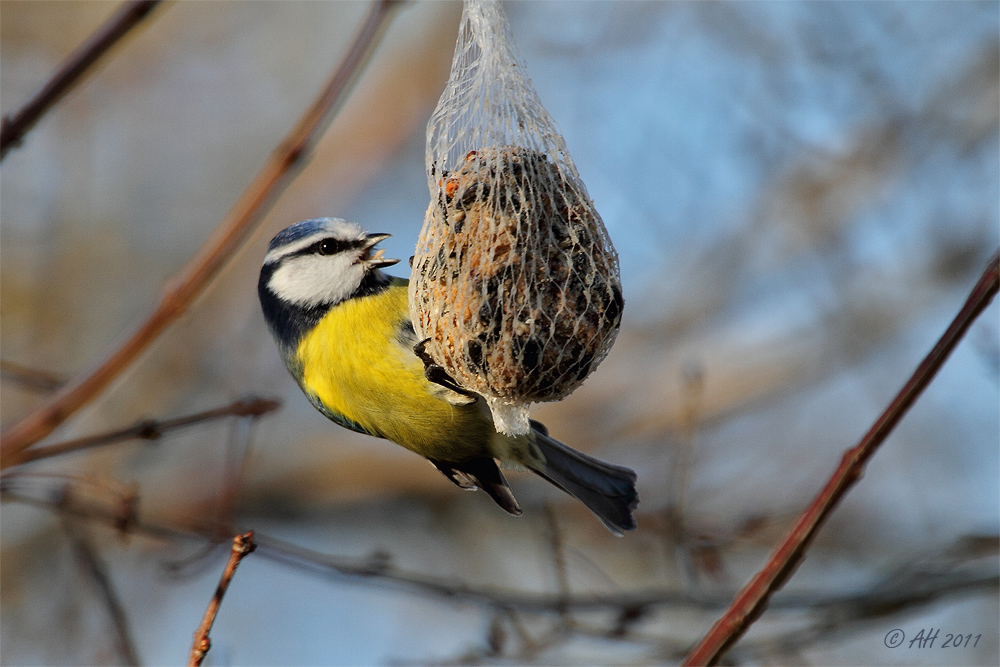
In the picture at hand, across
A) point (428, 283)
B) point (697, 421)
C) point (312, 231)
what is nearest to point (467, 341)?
point (428, 283)

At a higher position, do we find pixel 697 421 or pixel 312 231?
pixel 697 421

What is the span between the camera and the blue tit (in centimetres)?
235

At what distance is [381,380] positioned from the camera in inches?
92.1

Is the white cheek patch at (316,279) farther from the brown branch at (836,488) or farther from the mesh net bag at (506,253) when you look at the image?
the brown branch at (836,488)

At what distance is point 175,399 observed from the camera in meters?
5.39

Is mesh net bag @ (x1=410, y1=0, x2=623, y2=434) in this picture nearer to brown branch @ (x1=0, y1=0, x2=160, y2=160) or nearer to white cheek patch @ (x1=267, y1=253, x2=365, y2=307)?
white cheek patch @ (x1=267, y1=253, x2=365, y2=307)

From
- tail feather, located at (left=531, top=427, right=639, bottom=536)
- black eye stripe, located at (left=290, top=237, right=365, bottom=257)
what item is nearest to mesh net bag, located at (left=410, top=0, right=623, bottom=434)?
black eye stripe, located at (left=290, top=237, right=365, bottom=257)

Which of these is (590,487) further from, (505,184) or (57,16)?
(57,16)

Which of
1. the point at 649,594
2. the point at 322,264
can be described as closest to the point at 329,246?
the point at 322,264

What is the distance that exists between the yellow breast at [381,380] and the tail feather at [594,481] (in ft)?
0.96

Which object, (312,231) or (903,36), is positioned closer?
(312,231)

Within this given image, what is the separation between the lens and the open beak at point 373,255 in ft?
8.09

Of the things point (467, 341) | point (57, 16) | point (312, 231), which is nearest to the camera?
point (467, 341)

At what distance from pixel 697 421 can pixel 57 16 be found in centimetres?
543
